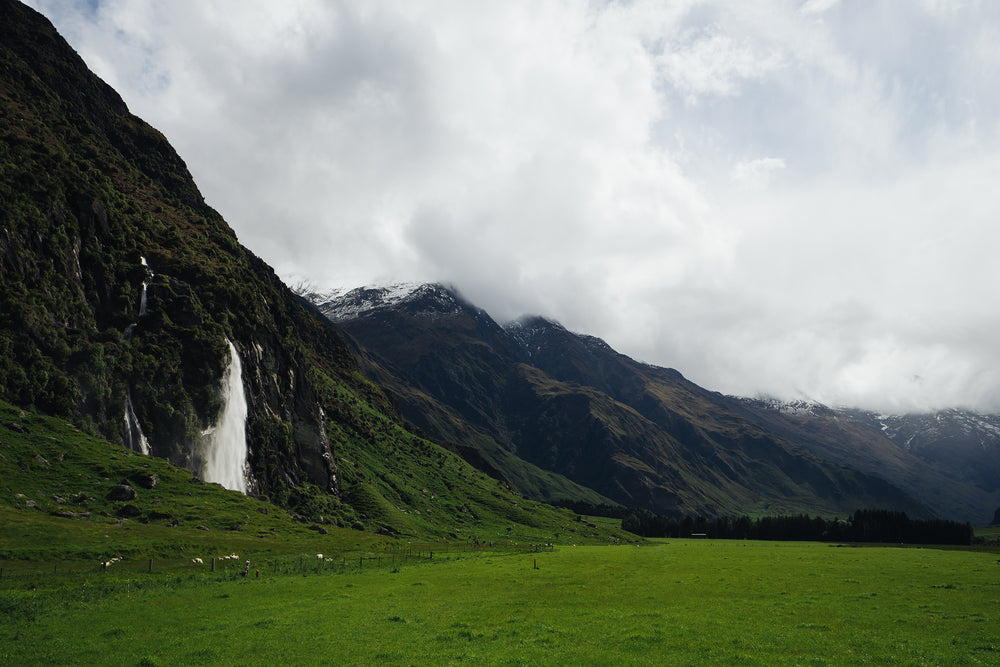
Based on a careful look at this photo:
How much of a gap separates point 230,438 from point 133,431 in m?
28.2

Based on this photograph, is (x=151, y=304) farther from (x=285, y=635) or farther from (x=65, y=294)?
(x=285, y=635)

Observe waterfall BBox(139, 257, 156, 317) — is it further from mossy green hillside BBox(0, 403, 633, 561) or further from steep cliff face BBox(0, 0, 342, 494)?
mossy green hillside BBox(0, 403, 633, 561)

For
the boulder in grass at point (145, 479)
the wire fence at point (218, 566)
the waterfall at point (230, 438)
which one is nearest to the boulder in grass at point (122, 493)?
the boulder in grass at point (145, 479)

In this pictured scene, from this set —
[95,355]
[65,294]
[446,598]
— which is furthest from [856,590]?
[65,294]

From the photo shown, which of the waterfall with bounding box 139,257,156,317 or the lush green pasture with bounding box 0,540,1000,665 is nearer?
the lush green pasture with bounding box 0,540,1000,665

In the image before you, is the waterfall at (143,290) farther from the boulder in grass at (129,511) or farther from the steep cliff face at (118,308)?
the boulder in grass at (129,511)

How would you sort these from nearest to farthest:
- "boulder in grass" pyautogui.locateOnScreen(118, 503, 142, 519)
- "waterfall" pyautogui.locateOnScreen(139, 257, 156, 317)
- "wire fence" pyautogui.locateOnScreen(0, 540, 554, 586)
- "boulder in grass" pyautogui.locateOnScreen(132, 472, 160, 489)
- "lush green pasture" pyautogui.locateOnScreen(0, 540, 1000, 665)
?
1. "lush green pasture" pyautogui.locateOnScreen(0, 540, 1000, 665)
2. "wire fence" pyautogui.locateOnScreen(0, 540, 554, 586)
3. "boulder in grass" pyautogui.locateOnScreen(118, 503, 142, 519)
4. "boulder in grass" pyautogui.locateOnScreen(132, 472, 160, 489)
5. "waterfall" pyautogui.locateOnScreen(139, 257, 156, 317)

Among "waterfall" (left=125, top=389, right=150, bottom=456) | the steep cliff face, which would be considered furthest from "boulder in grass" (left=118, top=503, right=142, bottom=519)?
"waterfall" (left=125, top=389, right=150, bottom=456)

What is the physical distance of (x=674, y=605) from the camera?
137 feet

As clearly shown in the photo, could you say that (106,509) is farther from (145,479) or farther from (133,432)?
(133,432)

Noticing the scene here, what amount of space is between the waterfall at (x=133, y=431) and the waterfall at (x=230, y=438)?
15.4 metres

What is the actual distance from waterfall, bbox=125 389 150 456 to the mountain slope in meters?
0.27

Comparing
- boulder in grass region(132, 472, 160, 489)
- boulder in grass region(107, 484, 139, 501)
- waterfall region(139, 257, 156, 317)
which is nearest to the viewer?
boulder in grass region(107, 484, 139, 501)

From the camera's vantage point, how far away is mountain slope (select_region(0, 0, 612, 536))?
97.9 meters
